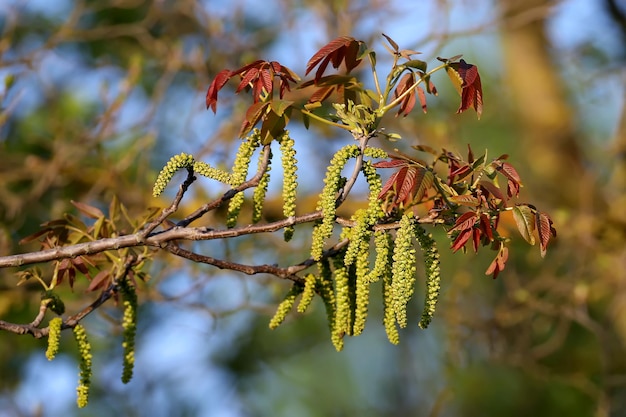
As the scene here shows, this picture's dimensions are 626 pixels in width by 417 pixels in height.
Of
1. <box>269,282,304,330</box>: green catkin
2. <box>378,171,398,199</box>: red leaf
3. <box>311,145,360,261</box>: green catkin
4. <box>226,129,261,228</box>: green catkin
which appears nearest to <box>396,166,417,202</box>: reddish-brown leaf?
<box>378,171,398,199</box>: red leaf

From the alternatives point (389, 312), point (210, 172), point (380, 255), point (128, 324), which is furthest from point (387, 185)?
point (128, 324)

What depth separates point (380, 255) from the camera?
70.0 inches

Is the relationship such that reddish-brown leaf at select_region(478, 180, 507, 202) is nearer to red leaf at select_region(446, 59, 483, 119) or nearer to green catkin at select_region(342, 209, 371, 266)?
red leaf at select_region(446, 59, 483, 119)

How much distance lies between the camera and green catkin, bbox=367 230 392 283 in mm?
1759

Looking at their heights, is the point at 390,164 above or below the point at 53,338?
above

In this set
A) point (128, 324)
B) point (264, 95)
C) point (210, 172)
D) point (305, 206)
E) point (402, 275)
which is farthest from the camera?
point (305, 206)

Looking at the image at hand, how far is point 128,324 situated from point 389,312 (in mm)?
749

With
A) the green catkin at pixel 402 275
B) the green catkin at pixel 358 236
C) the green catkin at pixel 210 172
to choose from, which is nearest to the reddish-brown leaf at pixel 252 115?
the green catkin at pixel 210 172

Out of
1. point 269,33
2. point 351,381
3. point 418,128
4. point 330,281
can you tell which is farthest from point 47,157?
point 351,381

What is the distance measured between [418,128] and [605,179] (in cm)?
232

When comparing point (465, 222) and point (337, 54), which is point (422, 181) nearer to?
point (465, 222)

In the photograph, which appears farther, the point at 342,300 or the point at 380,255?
the point at 342,300

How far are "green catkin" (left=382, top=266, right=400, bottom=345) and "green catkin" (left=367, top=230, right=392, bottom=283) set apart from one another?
6 cm

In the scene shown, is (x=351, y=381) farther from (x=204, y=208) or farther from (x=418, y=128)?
(x=204, y=208)
